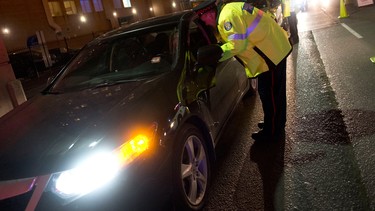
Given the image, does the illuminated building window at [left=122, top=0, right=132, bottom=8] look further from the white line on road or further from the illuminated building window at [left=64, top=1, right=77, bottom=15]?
the white line on road

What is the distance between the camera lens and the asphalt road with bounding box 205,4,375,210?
2.86m

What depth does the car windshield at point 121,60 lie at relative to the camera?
3.29 metres

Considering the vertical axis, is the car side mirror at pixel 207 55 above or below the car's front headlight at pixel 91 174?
above

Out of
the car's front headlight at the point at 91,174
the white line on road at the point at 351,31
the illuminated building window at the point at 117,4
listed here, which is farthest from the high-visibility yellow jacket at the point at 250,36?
the illuminated building window at the point at 117,4

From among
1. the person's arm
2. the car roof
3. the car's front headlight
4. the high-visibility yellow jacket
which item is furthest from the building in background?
the car's front headlight

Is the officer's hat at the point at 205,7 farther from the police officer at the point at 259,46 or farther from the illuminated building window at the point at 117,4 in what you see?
the illuminated building window at the point at 117,4

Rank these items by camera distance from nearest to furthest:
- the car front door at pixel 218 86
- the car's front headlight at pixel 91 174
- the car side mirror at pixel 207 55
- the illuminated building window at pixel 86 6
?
the car's front headlight at pixel 91 174 → the car side mirror at pixel 207 55 → the car front door at pixel 218 86 → the illuminated building window at pixel 86 6

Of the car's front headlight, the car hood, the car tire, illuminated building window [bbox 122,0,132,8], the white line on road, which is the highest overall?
illuminated building window [bbox 122,0,132,8]

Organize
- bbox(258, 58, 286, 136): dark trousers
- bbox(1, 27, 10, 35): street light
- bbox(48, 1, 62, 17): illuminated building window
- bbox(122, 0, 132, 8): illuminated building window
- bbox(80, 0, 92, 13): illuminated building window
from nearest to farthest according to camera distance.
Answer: bbox(258, 58, 286, 136): dark trousers, bbox(1, 27, 10, 35): street light, bbox(48, 1, 62, 17): illuminated building window, bbox(80, 0, 92, 13): illuminated building window, bbox(122, 0, 132, 8): illuminated building window

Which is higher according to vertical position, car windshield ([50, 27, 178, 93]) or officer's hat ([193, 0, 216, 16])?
officer's hat ([193, 0, 216, 16])

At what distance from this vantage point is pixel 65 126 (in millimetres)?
Answer: 2471

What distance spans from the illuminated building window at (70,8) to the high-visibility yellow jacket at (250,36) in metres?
29.7

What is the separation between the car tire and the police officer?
2.75ft

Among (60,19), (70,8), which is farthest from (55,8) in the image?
(70,8)
